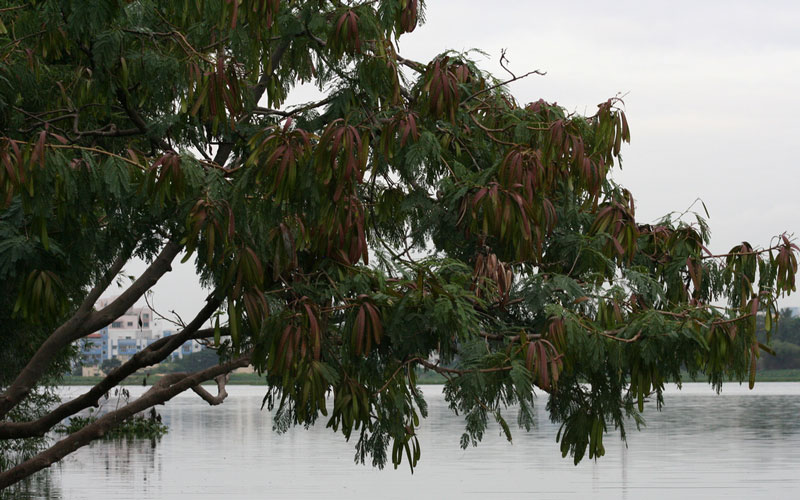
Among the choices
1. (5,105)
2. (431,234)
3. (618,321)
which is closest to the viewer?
(618,321)

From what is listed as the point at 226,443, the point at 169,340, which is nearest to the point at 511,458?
the point at 226,443

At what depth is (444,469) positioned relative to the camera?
31531 millimetres

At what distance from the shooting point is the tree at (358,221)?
20.6ft

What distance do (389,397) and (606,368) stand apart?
1385 mm

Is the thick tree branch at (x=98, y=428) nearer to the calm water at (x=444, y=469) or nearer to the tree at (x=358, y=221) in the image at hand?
the tree at (x=358, y=221)

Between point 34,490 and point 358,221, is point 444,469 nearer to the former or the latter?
point 34,490

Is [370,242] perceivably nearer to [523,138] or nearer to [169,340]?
[523,138]

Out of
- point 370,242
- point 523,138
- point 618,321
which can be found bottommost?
point 618,321

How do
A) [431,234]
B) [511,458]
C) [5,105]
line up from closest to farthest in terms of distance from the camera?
[5,105], [431,234], [511,458]

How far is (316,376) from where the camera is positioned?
6.30m

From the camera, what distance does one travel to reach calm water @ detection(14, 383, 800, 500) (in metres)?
26.0

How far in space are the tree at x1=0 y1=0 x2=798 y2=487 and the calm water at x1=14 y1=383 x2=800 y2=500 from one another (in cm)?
1676

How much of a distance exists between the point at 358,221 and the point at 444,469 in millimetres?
25865

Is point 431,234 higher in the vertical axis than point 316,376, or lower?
higher
